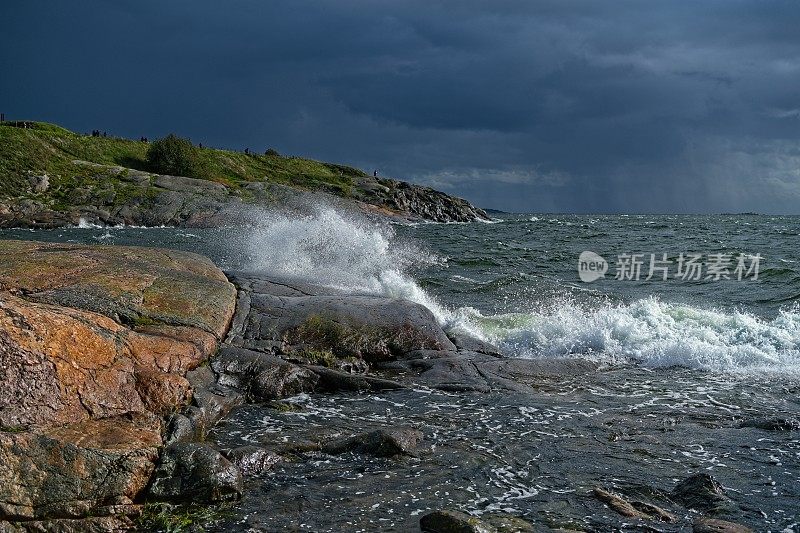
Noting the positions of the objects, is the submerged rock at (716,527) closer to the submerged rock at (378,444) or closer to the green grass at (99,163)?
the submerged rock at (378,444)

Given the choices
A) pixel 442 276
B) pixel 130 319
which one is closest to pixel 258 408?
pixel 130 319

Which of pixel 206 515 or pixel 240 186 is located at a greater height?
pixel 240 186

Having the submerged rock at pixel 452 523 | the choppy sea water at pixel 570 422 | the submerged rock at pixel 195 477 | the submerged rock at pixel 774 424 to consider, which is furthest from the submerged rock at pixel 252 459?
the submerged rock at pixel 774 424

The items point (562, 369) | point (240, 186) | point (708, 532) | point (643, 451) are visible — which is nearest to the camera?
point (708, 532)

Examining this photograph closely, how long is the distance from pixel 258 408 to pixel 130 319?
240 cm

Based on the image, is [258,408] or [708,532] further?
[258,408]

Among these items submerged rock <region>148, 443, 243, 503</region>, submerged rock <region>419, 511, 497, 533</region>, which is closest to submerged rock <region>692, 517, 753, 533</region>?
submerged rock <region>419, 511, 497, 533</region>

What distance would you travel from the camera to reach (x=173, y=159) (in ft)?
238

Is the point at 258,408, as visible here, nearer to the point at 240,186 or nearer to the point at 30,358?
the point at 30,358

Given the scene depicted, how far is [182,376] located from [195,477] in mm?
2882

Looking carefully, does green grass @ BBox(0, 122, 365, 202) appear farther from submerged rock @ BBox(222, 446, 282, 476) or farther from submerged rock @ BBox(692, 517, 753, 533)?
submerged rock @ BBox(692, 517, 753, 533)

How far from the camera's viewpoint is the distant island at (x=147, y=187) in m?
50.9

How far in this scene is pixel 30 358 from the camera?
7.55m

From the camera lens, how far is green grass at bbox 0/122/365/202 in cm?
5475
